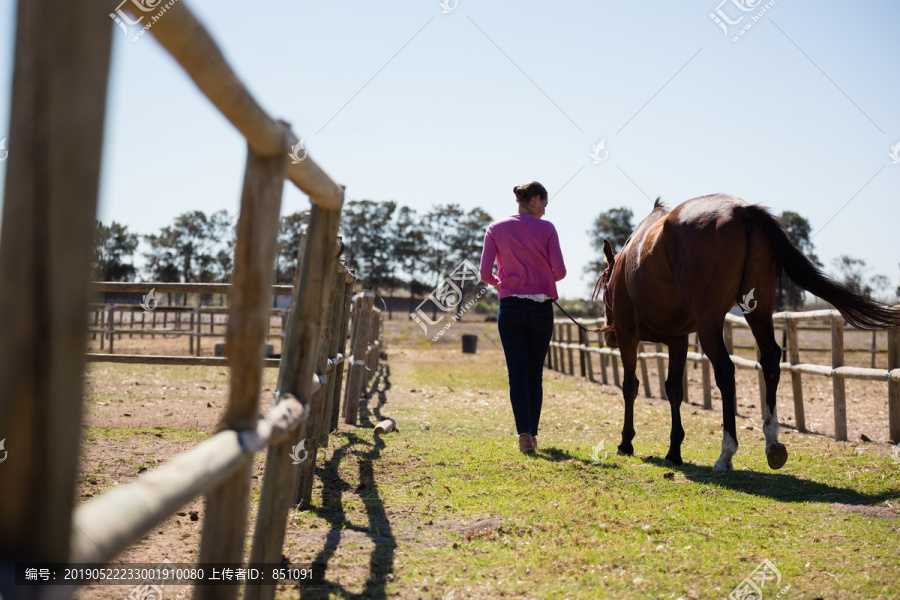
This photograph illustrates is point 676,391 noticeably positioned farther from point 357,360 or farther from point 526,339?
point 357,360

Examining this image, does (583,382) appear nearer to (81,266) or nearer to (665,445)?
(665,445)

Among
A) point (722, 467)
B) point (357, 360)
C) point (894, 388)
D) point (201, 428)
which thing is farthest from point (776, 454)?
point (201, 428)

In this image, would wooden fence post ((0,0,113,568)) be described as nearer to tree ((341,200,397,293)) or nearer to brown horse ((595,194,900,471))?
brown horse ((595,194,900,471))

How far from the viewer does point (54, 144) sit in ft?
2.91

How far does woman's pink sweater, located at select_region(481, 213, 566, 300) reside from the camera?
584cm

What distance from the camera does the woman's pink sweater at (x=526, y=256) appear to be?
5836 millimetres

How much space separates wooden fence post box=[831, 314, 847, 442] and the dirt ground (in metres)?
0.30

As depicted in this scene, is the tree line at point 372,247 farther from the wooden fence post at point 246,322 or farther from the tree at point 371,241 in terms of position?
the wooden fence post at point 246,322

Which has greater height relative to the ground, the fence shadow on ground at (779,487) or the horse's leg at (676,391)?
the horse's leg at (676,391)

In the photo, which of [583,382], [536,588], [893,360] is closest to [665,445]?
[893,360]

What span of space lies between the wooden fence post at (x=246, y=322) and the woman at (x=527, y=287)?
4.19m

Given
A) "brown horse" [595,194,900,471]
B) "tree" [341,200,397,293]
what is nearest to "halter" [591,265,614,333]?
"brown horse" [595,194,900,471]

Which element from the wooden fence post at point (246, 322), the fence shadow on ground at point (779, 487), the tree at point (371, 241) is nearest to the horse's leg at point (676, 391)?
the fence shadow on ground at point (779, 487)

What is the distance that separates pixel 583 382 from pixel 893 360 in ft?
29.4
